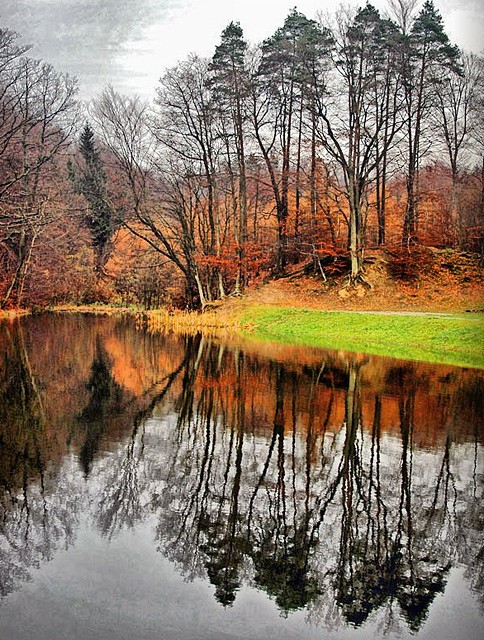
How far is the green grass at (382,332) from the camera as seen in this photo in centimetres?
1026

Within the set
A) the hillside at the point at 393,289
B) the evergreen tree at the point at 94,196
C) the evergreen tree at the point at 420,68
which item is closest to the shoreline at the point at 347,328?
the hillside at the point at 393,289

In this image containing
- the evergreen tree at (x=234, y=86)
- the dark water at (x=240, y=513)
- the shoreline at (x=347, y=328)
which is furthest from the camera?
the evergreen tree at (x=234, y=86)

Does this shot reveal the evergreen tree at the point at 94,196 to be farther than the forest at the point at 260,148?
Yes

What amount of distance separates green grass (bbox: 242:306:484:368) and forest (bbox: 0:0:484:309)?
2.91 m

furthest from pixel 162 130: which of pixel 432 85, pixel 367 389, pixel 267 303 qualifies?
pixel 367 389

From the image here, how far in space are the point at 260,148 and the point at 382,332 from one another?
929cm

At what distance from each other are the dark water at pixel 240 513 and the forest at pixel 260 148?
35.2 ft

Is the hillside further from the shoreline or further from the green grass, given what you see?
the green grass

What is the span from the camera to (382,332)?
12.2m

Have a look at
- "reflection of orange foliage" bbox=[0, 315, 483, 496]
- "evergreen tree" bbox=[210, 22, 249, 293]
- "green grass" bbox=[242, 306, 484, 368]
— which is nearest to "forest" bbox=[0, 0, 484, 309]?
"evergreen tree" bbox=[210, 22, 249, 293]

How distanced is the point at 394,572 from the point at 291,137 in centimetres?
1831

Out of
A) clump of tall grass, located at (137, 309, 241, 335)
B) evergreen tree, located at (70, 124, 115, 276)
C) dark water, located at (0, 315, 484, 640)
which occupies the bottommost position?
dark water, located at (0, 315, 484, 640)

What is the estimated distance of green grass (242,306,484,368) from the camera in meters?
10.3

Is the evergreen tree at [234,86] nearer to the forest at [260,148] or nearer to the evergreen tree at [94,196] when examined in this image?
the forest at [260,148]
